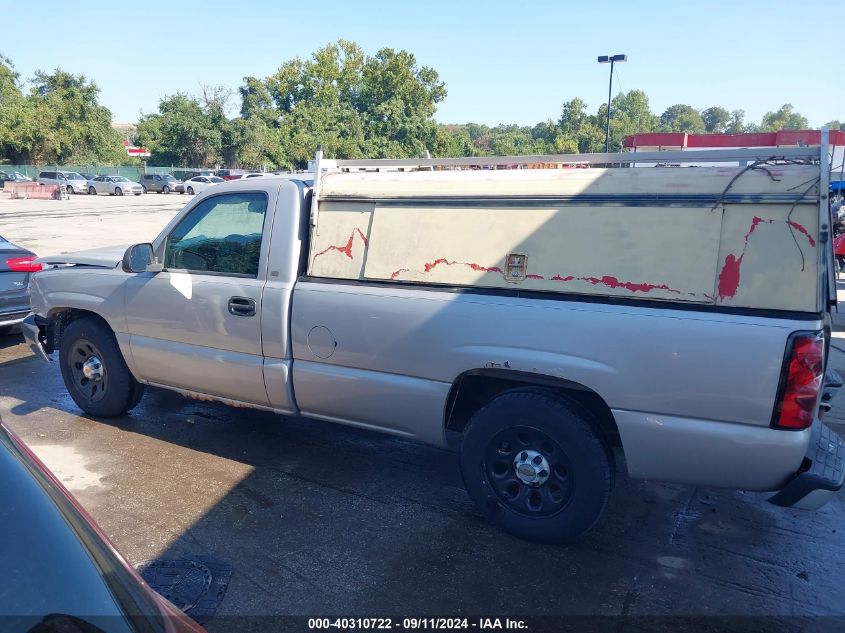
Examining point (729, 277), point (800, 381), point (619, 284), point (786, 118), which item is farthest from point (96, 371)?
point (786, 118)

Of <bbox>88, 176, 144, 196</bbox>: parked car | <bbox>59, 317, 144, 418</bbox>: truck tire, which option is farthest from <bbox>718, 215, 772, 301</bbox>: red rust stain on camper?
<bbox>88, 176, 144, 196</bbox>: parked car

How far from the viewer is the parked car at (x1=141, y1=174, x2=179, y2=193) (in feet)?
174

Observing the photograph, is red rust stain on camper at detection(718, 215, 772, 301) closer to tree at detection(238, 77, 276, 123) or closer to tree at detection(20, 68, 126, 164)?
tree at detection(20, 68, 126, 164)

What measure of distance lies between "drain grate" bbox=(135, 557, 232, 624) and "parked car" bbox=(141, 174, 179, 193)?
5399cm

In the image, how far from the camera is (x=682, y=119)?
165250mm

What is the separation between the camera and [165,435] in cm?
536

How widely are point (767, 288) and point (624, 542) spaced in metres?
1.63

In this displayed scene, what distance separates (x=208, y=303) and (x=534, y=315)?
92.1 inches

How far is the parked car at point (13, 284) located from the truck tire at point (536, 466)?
5890 mm

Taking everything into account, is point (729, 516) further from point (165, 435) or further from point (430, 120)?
point (430, 120)

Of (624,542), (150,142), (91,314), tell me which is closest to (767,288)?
(624,542)

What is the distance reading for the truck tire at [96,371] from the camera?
539 cm

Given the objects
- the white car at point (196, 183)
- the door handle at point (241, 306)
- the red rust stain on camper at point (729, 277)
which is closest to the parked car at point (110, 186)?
the white car at point (196, 183)

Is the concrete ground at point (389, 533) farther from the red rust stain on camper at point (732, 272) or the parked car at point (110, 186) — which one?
the parked car at point (110, 186)
